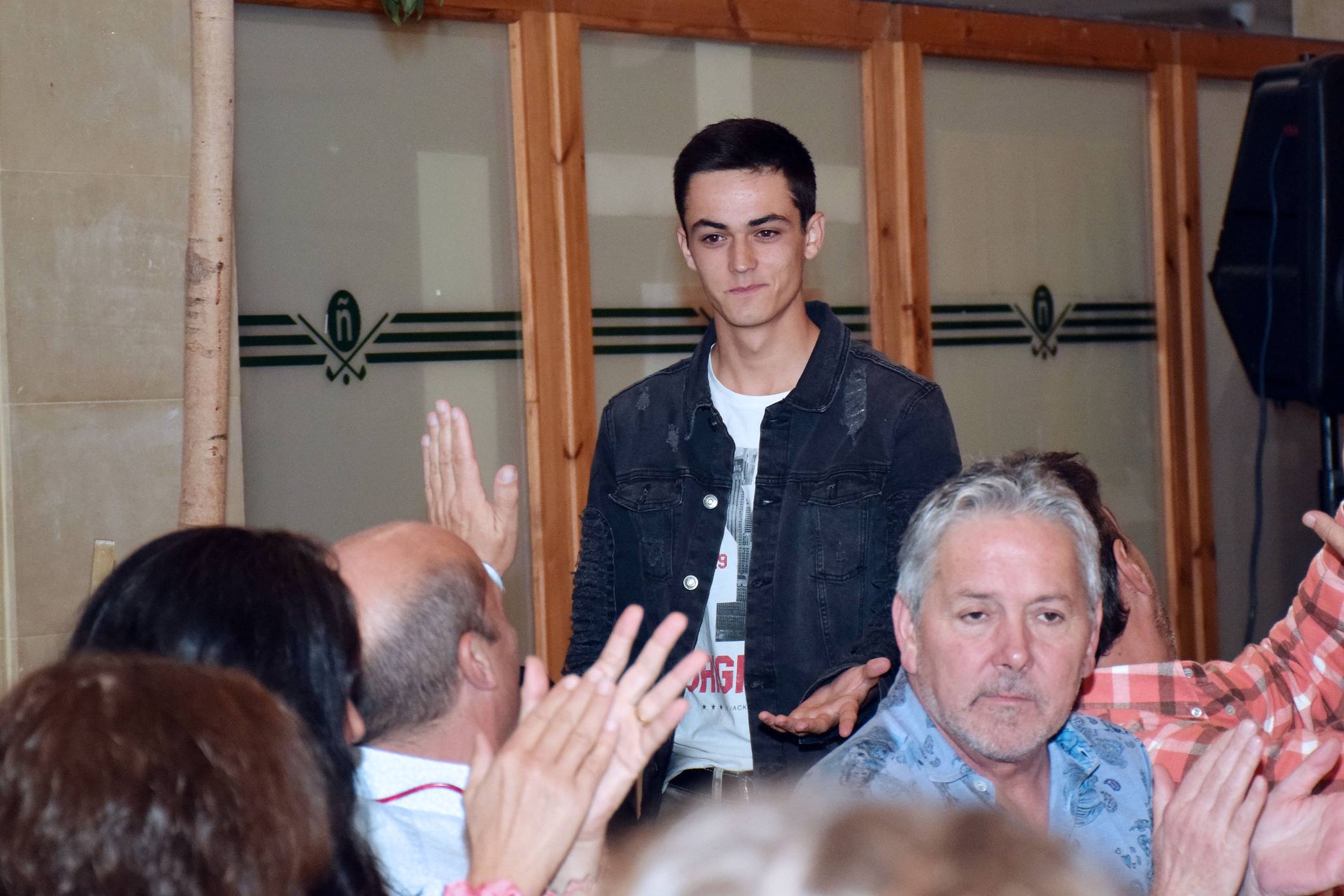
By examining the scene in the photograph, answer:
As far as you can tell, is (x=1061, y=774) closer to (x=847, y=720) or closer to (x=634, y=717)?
(x=847, y=720)

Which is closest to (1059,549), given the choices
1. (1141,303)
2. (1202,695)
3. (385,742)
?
(1202,695)

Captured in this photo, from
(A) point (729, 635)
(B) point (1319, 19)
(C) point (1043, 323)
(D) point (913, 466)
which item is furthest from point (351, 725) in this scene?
(B) point (1319, 19)

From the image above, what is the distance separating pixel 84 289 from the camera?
12.5 ft

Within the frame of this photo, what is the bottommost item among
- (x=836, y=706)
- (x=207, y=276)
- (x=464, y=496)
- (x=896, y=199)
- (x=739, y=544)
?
(x=836, y=706)

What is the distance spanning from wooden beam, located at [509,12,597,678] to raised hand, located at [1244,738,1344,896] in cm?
280

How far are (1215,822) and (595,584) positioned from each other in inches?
53.5

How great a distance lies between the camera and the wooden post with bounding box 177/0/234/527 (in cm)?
260

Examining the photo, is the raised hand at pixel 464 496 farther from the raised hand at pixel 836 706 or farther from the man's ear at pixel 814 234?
the man's ear at pixel 814 234

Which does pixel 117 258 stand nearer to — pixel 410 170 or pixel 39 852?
pixel 410 170

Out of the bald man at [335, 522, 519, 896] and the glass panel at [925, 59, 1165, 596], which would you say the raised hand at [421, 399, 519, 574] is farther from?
the glass panel at [925, 59, 1165, 596]

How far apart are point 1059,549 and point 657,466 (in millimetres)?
987

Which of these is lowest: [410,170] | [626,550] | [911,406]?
[626,550]

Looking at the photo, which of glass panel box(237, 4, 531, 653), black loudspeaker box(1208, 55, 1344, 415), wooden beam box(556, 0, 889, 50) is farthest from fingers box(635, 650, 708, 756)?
black loudspeaker box(1208, 55, 1344, 415)

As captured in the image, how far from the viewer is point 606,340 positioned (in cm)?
→ 463
